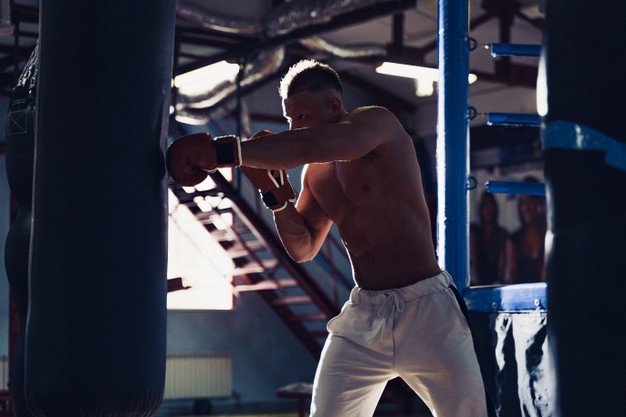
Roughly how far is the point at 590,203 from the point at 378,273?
177cm

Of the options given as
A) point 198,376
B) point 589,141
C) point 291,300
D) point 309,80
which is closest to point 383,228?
Result: point 309,80

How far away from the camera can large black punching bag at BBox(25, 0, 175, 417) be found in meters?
2.37

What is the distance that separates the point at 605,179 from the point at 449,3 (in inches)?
108

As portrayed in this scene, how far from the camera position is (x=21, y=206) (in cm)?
328

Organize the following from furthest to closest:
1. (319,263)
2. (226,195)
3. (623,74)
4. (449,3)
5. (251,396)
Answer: (251,396) < (319,263) < (226,195) < (449,3) < (623,74)

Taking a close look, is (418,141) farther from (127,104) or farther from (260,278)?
(127,104)

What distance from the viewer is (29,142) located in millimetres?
3221

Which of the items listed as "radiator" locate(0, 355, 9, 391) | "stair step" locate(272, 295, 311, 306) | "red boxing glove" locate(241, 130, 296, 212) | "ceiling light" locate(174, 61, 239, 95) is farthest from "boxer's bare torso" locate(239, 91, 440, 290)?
"stair step" locate(272, 295, 311, 306)

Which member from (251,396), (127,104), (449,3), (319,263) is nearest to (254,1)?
A: (319,263)

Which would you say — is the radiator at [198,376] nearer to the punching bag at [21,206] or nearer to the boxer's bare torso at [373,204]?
the punching bag at [21,206]

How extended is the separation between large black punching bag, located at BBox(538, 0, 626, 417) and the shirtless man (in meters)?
1.43

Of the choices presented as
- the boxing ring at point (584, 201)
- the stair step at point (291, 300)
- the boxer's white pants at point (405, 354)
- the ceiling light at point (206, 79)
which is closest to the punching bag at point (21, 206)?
the boxer's white pants at point (405, 354)

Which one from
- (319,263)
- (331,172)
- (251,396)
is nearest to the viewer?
(331,172)

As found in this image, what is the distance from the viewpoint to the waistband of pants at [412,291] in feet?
9.54
